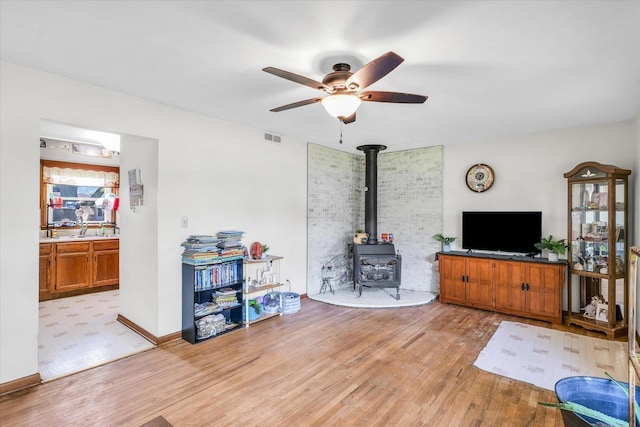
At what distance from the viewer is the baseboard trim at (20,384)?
7.99ft

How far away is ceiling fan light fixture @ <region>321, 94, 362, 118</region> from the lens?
89.6 inches

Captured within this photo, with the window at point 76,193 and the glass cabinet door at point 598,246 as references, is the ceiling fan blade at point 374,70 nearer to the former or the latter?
the glass cabinet door at point 598,246

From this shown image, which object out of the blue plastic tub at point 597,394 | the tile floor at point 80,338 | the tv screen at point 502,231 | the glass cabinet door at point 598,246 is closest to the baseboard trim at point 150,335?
the tile floor at point 80,338

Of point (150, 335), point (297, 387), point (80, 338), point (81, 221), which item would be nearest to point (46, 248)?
point (81, 221)

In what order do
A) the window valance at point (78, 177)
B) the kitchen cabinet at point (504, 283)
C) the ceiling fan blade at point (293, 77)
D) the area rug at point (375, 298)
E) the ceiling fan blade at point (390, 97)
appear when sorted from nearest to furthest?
1. the ceiling fan blade at point (293, 77)
2. the ceiling fan blade at point (390, 97)
3. the kitchen cabinet at point (504, 283)
4. the area rug at point (375, 298)
5. the window valance at point (78, 177)

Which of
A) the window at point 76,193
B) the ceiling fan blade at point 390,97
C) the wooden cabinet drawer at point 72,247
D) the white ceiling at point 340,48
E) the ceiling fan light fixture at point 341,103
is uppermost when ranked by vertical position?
the white ceiling at point 340,48

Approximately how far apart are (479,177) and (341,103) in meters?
3.52

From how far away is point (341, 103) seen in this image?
2293mm

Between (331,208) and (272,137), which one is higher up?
(272,137)

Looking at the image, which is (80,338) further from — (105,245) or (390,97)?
(390,97)

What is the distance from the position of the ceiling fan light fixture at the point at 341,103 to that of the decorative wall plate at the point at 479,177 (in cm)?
338

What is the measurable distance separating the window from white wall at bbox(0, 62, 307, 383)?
9.71ft

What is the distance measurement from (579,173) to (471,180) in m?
1.37

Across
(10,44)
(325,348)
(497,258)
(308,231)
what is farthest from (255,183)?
(497,258)
